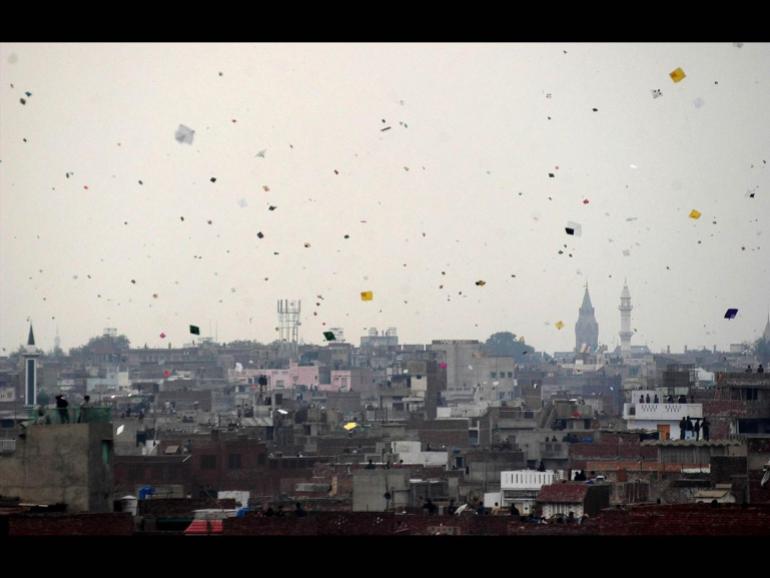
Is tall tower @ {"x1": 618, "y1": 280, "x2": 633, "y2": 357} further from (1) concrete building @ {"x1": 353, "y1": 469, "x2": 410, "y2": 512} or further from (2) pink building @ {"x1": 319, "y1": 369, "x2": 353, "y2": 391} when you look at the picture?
(1) concrete building @ {"x1": 353, "y1": 469, "x2": 410, "y2": 512}

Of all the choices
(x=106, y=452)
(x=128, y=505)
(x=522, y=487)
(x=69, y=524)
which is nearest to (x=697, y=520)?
(x=69, y=524)

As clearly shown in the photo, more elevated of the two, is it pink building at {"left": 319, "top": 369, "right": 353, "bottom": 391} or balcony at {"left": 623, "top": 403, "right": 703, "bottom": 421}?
pink building at {"left": 319, "top": 369, "right": 353, "bottom": 391}

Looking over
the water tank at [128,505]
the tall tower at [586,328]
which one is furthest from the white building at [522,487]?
the tall tower at [586,328]

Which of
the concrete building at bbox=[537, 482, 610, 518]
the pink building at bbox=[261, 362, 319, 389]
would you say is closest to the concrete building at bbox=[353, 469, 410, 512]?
the concrete building at bbox=[537, 482, 610, 518]

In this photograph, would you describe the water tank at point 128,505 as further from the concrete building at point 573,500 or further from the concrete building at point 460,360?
the concrete building at point 460,360
